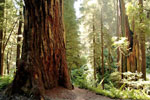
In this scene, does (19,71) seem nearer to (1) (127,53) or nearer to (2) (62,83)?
(2) (62,83)

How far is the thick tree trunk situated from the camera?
11.0 feet

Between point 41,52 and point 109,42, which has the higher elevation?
point 109,42

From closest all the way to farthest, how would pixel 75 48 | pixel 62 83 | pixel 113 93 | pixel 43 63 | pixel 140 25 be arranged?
pixel 43 63 < pixel 62 83 < pixel 113 93 < pixel 140 25 < pixel 75 48

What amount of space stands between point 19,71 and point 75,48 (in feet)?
26.6

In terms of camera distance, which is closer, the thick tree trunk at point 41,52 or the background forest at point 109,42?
the thick tree trunk at point 41,52

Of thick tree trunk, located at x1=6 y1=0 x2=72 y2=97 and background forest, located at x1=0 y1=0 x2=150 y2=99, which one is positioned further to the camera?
background forest, located at x1=0 y1=0 x2=150 y2=99

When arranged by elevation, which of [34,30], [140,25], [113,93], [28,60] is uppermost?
[140,25]

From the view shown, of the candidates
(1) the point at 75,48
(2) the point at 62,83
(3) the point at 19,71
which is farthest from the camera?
(1) the point at 75,48


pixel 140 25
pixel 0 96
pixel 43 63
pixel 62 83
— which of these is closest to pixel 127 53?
pixel 140 25

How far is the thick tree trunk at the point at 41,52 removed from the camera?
3.37 meters

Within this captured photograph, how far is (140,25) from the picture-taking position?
20.3 ft

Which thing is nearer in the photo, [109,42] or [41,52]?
[41,52]

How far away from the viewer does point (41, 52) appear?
12.4 feet

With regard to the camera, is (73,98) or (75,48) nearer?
(73,98)
